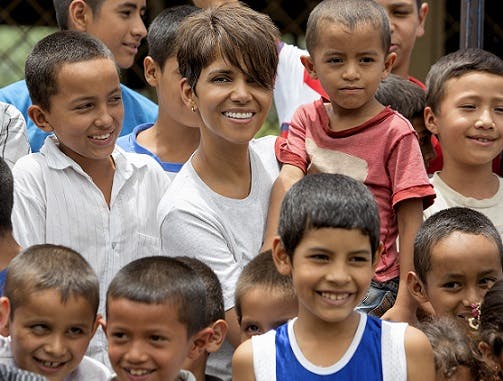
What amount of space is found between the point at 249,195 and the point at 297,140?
1.24 ft

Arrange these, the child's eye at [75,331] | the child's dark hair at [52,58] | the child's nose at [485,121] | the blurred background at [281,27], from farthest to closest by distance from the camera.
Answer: the blurred background at [281,27] → the child's nose at [485,121] → the child's dark hair at [52,58] → the child's eye at [75,331]

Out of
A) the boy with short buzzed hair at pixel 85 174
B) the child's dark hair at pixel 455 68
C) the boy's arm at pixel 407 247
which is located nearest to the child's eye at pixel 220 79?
the boy with short buzzed hair at pixel 85 174

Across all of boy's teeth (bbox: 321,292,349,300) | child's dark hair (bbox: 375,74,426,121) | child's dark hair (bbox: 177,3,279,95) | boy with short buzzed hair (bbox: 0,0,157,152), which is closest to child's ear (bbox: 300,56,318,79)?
child's dark hair (bbox: 177,3,279,95)

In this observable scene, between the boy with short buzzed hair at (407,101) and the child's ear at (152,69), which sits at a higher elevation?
the child's ear at (152,69)

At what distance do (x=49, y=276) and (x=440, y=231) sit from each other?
1.37m

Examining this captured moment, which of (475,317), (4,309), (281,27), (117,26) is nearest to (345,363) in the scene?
(475,317)

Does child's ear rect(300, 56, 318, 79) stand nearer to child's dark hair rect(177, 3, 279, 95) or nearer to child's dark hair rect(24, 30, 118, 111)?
child's dark hair rect(177, 3, 279, 95)

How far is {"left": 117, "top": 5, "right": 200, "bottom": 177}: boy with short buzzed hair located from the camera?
203 inches

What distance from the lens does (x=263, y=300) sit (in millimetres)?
4188

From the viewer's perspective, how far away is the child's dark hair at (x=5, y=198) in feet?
13.5

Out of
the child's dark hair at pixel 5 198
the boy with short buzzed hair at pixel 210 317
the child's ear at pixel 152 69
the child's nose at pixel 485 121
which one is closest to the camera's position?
the boy with short buzzed hair at pixel 210 317

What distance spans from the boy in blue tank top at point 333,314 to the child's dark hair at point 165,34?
160 cm

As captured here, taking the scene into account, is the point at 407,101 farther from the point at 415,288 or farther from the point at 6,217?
the point at 6,217

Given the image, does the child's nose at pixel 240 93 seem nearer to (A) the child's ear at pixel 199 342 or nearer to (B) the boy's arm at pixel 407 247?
(B) the boy's arm at pixel 407 247
